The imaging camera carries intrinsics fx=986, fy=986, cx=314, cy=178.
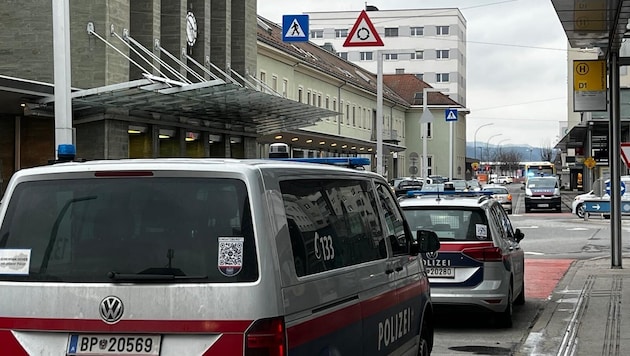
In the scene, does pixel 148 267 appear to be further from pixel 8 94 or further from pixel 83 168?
pixel 8 94

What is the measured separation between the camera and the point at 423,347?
26.1ft

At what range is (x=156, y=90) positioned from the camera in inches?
917

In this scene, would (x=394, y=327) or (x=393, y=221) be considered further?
(x=393, y=221)

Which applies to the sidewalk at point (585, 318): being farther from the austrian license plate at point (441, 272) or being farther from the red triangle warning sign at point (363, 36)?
the red triangle warning sign at point (363, 36)

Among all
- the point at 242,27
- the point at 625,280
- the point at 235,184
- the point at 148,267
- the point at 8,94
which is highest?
the point at 242,27

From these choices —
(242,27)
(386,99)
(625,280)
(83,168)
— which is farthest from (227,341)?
(386,99)

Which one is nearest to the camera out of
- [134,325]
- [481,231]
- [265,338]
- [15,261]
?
[265,338]

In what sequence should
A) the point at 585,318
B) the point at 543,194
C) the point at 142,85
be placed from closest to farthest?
the point at 585,318 < the point at 142,85 < the point at 543,194

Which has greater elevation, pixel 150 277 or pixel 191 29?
pixel 191 29

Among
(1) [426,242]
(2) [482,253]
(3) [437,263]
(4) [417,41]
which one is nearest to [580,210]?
(2) [482,253]

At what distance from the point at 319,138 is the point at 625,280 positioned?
3025cm

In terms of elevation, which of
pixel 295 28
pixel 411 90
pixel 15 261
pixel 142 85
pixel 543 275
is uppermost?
pixel 411 90

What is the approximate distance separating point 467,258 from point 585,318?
221cm

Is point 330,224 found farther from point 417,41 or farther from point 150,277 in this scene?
point 417,41
